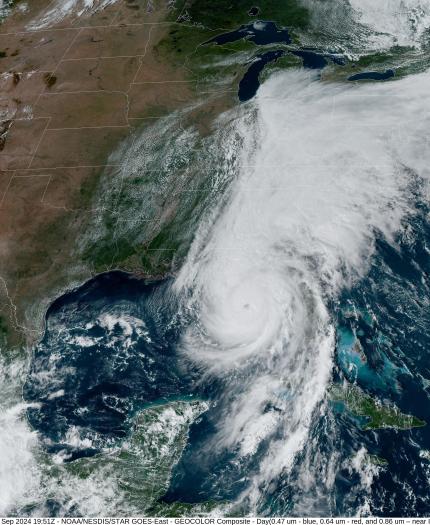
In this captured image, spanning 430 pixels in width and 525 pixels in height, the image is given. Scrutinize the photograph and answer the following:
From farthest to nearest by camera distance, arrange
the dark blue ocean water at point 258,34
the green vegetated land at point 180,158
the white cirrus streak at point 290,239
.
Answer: the dark blue ocean water at point 258,34, the green vegetated land at point 180,158, the white cirrus streak at point 290,239

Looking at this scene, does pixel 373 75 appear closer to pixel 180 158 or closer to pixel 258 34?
pixel 258 34

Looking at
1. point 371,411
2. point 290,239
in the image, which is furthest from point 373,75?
point 371,411

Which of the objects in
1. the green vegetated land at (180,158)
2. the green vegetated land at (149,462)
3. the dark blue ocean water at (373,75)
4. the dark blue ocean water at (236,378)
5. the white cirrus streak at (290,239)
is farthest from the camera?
the dark blue ocean water at (373,75)

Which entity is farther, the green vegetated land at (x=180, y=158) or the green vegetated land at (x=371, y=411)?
the green vegetated land at (x=180, y=158)

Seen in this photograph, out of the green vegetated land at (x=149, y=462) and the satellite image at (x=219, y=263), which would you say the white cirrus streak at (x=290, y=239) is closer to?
the satellite image at (x=219, y=263)

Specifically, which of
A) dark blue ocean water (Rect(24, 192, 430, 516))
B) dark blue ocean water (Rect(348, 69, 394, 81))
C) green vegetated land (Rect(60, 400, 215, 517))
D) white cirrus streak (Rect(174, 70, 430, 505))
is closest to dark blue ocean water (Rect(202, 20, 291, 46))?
white cirrus streak (Rect(174, 70, 430, 505))

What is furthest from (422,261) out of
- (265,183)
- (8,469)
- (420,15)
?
(8,469)

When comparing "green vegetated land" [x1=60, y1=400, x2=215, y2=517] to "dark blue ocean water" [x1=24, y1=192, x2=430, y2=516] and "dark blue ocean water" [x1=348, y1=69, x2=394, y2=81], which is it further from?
"dark blue ocean water" [x1=348, y1=69, x2=394, y2=81]

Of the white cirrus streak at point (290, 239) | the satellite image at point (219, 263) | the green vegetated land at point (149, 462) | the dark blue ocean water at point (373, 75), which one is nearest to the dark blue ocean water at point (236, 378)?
the satellite image at point (219, 263)

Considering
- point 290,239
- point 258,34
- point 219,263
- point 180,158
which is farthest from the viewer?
point 258,34
